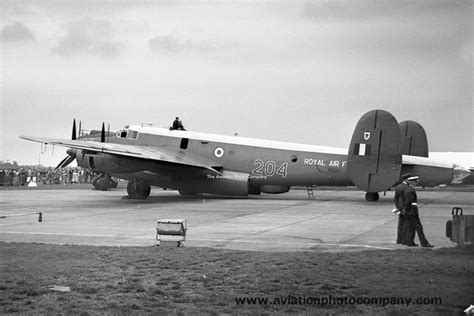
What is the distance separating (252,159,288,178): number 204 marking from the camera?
31.9 meters

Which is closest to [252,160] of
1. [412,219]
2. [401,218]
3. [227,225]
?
[227,225]

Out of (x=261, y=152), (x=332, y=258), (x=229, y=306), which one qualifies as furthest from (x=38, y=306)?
(x=261, y=152)

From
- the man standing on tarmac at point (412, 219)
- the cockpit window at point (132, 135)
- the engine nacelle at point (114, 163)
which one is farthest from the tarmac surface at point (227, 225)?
the cockpit window at point (132, 135)

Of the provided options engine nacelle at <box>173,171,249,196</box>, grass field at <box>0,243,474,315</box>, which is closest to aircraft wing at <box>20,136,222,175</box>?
engine nacelle at <box>173,171,249,196</box>

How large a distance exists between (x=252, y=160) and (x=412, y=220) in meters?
18.4

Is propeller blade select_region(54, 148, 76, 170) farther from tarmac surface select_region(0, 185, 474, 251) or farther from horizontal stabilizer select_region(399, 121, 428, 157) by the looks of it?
horizontal stabilizer select_region(399, 121, 428, 157)

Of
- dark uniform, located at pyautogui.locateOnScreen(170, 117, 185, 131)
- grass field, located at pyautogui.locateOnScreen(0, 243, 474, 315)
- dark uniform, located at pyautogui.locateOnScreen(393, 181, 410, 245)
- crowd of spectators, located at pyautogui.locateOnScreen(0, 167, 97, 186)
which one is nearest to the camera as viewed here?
grass field, located at pyautogui.locateOnScreen(0, 243, 474, 315)

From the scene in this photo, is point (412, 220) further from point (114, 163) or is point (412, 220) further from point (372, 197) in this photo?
point (114, 163)

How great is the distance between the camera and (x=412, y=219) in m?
14.7

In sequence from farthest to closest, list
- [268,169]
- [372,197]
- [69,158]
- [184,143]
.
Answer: [184,143]
[69,158]
[268,169]
[372,197]

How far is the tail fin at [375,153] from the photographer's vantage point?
2886 cm

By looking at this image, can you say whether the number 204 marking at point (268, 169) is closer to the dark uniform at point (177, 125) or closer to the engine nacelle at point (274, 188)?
the engine nacelle at point (274, 188)

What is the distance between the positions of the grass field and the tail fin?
53.9 feet

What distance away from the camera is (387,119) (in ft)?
95.8
